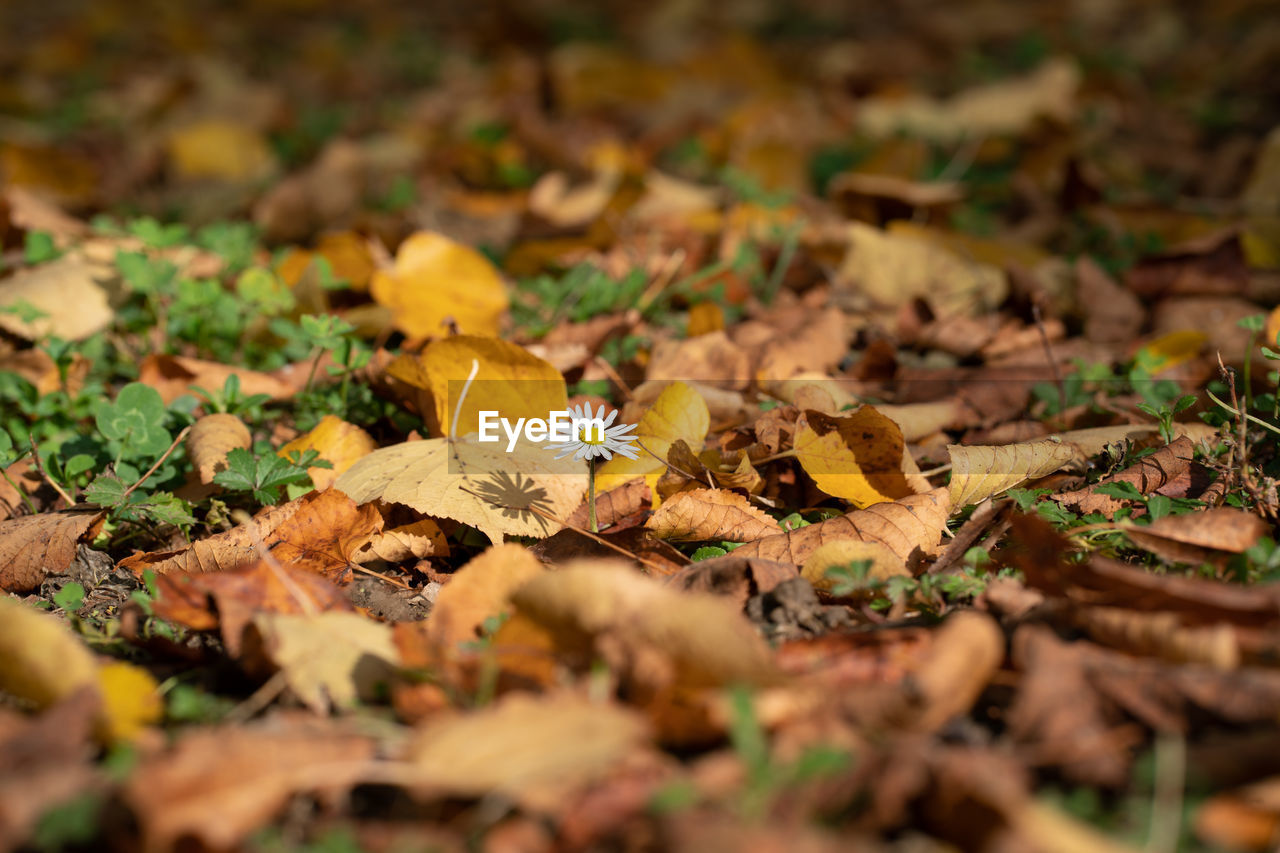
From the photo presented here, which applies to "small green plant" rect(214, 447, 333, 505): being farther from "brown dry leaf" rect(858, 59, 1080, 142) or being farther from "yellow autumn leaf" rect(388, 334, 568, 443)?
"brown dry leaf" rect(858, 59, 1080, 142)

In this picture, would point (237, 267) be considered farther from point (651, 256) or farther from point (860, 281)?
point (860, 281)

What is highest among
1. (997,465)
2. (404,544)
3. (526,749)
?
(526,749)

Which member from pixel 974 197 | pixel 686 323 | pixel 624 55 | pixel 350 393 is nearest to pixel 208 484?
pixel 350 393

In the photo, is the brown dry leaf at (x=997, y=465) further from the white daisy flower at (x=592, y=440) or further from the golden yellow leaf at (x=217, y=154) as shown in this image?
the golden yellow leaf at (x=217, y=154)

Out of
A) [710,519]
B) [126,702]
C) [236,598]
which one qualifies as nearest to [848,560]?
[710,519]

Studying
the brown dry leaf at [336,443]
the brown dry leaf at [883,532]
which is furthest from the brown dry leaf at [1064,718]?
the brown dry leaf at [336,443]

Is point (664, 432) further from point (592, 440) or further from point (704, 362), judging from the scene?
point (704, 362)
